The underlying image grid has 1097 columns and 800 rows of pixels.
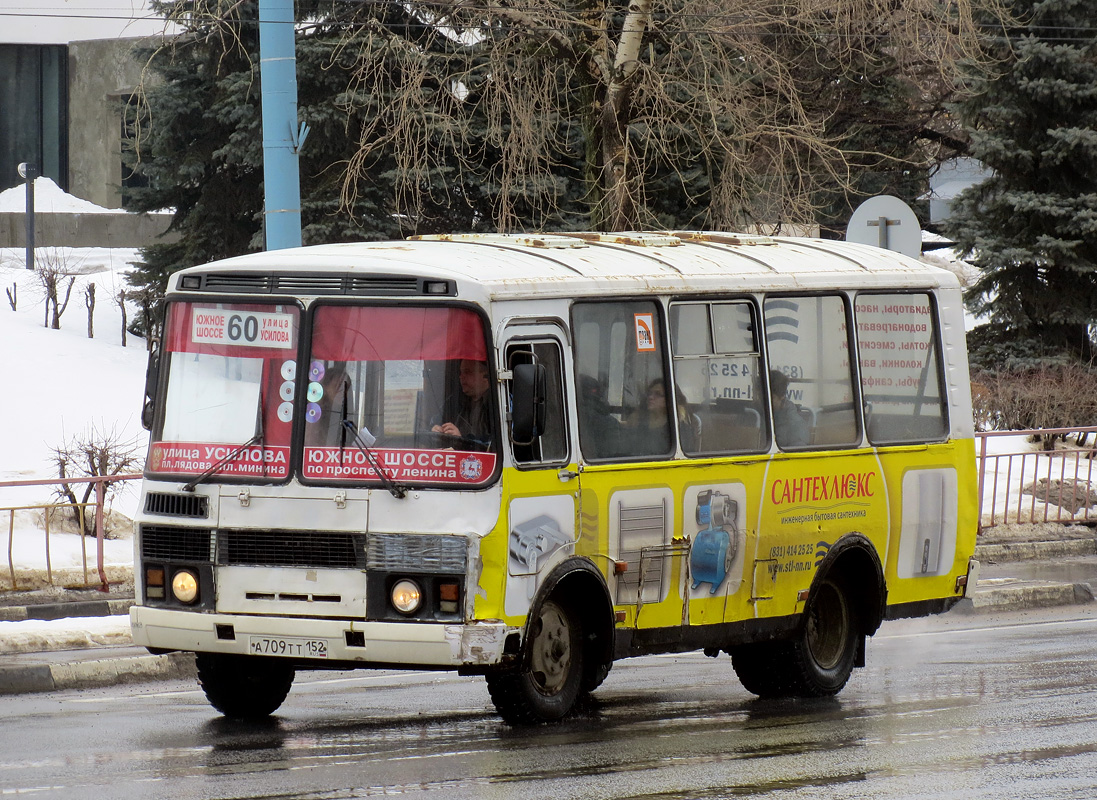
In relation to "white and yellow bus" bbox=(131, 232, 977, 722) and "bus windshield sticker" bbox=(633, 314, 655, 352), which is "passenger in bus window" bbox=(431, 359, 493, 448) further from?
"bus windshield sticker" bbox=(633, 314, 655, 352)

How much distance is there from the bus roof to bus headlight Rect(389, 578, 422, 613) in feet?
4.65

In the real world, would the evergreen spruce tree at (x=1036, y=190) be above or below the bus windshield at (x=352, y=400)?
above

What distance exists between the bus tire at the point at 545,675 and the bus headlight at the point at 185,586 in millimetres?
1510

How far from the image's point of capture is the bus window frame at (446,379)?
824 cm

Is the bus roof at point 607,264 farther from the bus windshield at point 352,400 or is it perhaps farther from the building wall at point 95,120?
the building wall at point 95,120

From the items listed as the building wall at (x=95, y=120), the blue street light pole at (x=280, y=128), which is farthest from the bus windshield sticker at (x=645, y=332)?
the building wall at (x=95, y=120)

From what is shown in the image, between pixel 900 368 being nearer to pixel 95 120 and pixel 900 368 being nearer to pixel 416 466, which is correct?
pixel 416 466

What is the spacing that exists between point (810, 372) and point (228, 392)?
3.50 meters

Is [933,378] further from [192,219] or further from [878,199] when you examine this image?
[192,219]

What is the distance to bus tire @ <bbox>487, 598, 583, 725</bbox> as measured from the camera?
28.0 ft

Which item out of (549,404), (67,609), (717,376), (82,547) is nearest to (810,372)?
(717,376)

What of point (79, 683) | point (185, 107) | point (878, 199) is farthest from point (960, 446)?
point (185, 107)

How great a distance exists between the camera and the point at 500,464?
27.1 feet

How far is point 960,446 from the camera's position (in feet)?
36.7
